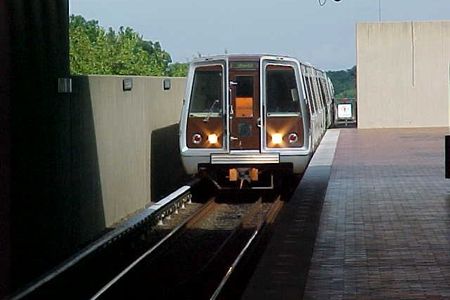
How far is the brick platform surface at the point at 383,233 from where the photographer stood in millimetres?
9938

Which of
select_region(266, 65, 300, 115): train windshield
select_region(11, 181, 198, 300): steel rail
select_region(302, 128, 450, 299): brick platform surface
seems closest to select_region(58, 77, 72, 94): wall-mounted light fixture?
select_region(11, 181, 198, 300): steel rail

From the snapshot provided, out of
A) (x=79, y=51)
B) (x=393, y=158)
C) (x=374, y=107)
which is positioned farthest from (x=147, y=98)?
(x=79, y=51)

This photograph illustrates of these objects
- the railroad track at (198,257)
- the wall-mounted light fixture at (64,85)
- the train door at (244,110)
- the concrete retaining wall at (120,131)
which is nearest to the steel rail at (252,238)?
the railroad track at (198,257)

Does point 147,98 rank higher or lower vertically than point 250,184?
higher

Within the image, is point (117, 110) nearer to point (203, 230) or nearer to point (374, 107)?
point (203, 230)

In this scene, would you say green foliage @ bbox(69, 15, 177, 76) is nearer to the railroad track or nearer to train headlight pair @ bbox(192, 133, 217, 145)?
train headlight pair @ bbox(192, 133, 217, 145)

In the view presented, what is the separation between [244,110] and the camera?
786 inches

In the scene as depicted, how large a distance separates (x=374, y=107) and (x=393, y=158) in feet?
45.9

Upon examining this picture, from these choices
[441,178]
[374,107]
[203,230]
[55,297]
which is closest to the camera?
[55,297]

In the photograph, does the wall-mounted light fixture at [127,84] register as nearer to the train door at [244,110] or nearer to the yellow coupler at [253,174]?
the train door at [244,110]

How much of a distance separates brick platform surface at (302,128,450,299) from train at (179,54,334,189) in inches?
48.2

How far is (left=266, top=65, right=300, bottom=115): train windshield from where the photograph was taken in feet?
65.4

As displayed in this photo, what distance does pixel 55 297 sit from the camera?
11.5 meters

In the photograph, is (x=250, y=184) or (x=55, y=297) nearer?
(x=55, y=297)
